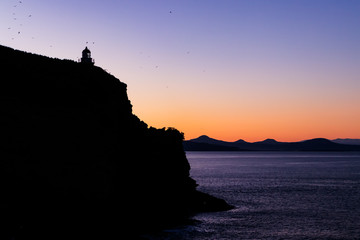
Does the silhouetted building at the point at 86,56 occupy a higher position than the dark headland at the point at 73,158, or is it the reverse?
Answer: the silhouetted building at the point at 86,56

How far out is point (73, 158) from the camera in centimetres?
4044

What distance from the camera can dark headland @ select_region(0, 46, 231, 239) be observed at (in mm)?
35156

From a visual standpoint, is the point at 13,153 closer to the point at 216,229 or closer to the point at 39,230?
the point at 39,230

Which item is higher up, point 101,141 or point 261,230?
point 101,141

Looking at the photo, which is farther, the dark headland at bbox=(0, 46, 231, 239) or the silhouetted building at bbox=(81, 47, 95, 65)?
the silhouetted building at bbox=(81, 47, 95, 65)

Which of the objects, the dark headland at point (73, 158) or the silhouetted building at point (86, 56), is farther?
the silhouetted building at point (86, 56)

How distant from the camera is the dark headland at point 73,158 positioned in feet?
115

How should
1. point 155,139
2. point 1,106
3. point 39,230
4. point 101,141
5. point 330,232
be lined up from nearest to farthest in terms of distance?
point 39,230 → point 1,106 → point 101,141 → point 330,232 → point 155,139

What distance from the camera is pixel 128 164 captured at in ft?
163

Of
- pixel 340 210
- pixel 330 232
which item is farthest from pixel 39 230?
pixel 340 210

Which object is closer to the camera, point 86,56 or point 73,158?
point 73,158

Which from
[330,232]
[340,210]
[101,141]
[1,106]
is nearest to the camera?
[1,106]

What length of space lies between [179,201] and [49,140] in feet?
89.3

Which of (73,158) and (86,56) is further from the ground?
(86,56)
